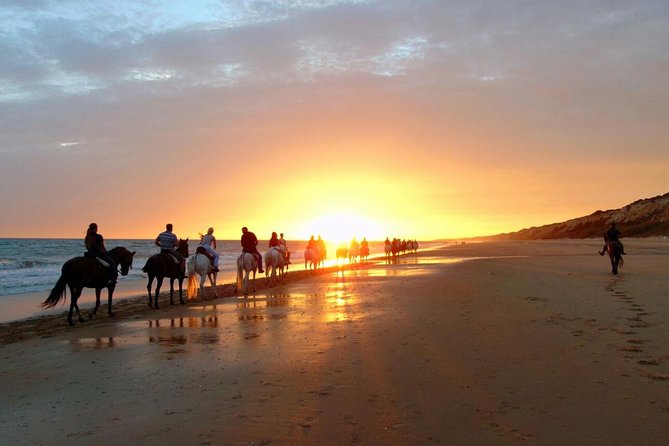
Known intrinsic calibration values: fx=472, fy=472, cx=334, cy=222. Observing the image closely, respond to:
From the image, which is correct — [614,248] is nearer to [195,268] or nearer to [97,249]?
[195,268]

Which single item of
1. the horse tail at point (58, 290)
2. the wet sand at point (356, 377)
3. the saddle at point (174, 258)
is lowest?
the wet sand at point (356, 377)

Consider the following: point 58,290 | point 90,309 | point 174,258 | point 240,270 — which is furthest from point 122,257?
point 240,270

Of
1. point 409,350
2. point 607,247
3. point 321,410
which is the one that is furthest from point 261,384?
point 607,247

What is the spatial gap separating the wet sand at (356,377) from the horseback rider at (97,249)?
2152 mm

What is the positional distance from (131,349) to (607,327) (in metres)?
8.60

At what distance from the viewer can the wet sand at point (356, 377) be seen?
448cm

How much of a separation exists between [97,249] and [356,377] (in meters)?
10.1

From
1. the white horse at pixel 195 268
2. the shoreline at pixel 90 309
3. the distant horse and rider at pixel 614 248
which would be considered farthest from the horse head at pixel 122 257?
the distant horse and rider at pixel 614 248

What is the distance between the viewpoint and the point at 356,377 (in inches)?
240

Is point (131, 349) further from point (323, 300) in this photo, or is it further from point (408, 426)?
point (323, 300)

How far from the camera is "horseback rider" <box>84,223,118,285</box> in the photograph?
13031mm

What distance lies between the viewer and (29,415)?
5.30 meters

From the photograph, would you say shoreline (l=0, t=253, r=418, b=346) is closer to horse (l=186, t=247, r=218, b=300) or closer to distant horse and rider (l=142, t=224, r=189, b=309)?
horse (l=186, t=247, r=218, b=300)

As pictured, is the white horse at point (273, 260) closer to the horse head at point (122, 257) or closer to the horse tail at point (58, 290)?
the horse head at point (122, 257)
